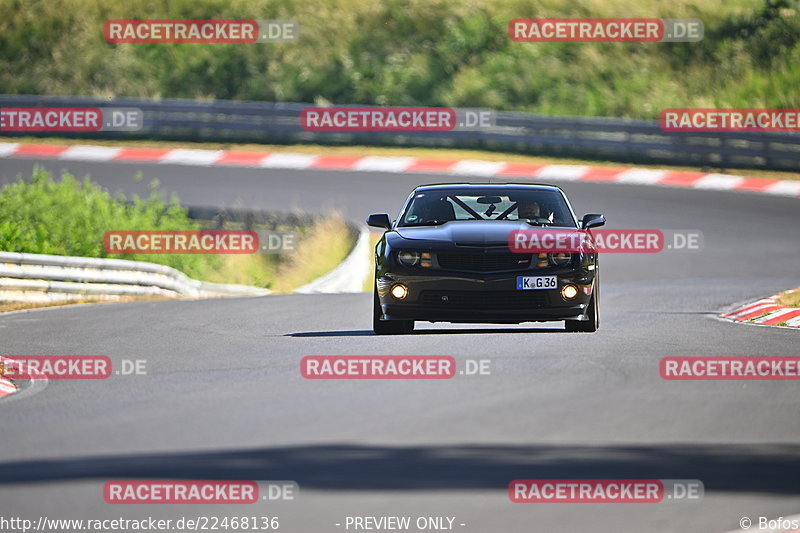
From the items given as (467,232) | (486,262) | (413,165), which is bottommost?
(486,262)

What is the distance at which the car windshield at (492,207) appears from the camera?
43.1 ft

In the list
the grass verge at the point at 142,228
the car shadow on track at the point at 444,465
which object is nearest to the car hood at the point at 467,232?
the car shadow on track at the point at 444,465

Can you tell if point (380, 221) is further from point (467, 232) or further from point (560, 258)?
point (560, 258)

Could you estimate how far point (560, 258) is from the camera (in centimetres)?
1220

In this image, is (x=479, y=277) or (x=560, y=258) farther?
(x=560, y=258)

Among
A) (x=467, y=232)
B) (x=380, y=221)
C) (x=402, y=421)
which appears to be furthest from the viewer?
(x=380, y=221)

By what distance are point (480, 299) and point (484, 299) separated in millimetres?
34

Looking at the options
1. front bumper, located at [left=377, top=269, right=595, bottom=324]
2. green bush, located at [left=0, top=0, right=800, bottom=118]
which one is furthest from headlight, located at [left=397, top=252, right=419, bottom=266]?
green bush, located at [left=0, top=0, right=800, bottom=118]

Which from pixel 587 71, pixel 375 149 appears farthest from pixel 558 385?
pixel 587 71

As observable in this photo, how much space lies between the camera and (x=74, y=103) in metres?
34.1

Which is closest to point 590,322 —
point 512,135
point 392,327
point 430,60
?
point 392,327

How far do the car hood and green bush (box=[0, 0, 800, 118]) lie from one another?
2448 cm

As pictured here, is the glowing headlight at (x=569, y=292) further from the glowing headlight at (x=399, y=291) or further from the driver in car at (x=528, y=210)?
the glowing headlight at (x=399, y=291)

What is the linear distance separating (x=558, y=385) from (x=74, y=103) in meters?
26.1
